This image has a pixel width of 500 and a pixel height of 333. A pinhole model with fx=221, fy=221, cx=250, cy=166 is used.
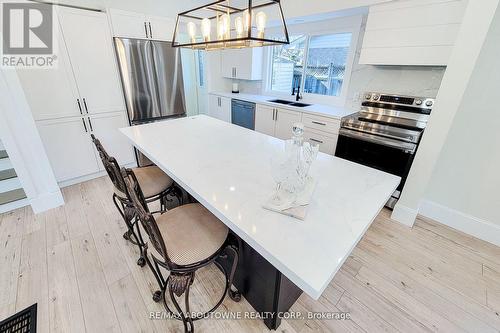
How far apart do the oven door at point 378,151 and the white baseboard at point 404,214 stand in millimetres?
213

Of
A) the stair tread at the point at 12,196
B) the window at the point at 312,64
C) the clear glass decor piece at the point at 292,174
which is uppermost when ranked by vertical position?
the window at the point at 312,64

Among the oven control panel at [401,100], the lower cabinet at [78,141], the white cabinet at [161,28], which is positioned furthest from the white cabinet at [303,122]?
the lower cabinet at [78,141]

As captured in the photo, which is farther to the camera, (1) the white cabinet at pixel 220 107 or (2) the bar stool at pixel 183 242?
(1) the white cabinet at pixel 220 107

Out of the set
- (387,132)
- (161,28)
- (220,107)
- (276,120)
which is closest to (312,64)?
(276,120)

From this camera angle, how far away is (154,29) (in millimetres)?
3068

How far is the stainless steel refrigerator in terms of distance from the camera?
2.92 meters

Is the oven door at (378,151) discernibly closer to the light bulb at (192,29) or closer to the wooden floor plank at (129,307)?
the light bulb at (192,29)

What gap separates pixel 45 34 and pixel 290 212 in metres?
3.16

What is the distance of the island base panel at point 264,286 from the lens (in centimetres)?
123

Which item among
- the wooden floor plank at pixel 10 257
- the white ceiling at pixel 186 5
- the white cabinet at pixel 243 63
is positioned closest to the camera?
the wooden floor plank at pixel 10 257

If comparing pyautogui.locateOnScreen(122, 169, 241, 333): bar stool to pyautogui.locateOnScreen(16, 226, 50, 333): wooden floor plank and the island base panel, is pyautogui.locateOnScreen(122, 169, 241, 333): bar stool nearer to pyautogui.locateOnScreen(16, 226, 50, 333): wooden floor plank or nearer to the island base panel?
the island base panel

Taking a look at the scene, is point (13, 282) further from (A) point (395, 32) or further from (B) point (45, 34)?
(A) point (395, 32)

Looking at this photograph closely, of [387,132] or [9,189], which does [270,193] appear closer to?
[387,132]

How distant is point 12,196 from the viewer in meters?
2.42
